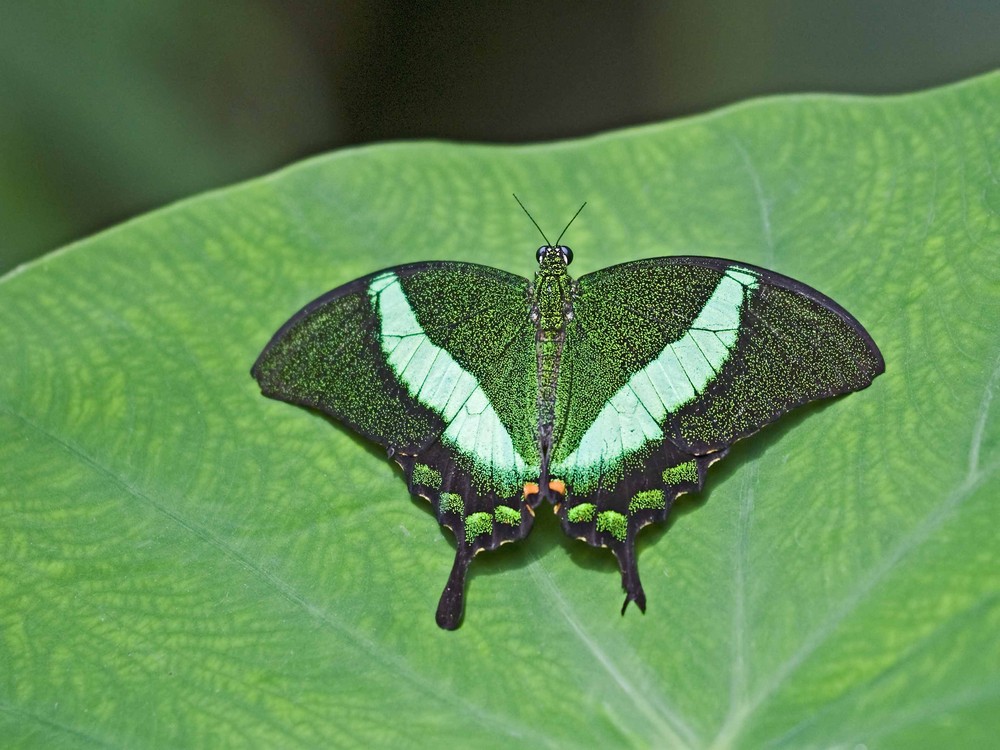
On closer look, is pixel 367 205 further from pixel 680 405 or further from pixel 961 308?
pixel 961 308

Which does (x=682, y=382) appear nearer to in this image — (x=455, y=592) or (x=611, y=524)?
(x=611, y=524)

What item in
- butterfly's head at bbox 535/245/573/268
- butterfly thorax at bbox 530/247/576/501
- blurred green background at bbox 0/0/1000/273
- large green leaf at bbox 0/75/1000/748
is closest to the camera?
large green leaf at bbox 0/75/1000/748

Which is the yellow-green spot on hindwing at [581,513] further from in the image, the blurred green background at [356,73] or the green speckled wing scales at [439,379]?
the blurred green background at [356,73]

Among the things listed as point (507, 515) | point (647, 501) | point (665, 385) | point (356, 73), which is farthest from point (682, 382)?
point (356, 73)

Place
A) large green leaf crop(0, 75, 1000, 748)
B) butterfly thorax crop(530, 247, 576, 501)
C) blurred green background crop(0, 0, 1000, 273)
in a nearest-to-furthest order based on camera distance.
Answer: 1. large green leaf crop(0, 75, 1000, 748)
2. butterfly thorax crop(530, 247, 576, 501)
3. blurred green background crop(0, 0, 1000, 273)

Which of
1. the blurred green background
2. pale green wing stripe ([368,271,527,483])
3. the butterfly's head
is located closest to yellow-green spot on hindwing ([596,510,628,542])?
pale green wing stripe ([368,271,527,483])

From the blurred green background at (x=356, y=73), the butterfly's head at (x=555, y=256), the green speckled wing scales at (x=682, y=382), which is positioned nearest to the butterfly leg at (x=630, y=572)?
the green speckled wing scales at (x=682, y=382)

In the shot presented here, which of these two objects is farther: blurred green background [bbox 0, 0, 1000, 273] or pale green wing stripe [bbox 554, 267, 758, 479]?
blurred green background [bbox 0, 0, 1000, 273]

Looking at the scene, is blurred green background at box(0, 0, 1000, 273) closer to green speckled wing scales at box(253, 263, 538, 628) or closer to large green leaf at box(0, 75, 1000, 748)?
large green leaf at box(0, 75, 1000, 748)
